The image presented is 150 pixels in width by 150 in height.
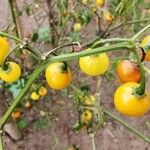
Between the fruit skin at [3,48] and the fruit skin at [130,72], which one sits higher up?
the fruit skin at [3,48]

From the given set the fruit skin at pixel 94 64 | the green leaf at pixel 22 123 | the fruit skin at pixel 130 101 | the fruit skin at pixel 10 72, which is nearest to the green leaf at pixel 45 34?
the green leaf at pixel 22 123

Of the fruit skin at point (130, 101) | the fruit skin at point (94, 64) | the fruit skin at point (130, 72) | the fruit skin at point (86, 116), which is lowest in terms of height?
the fruit skin at point (86, 116)

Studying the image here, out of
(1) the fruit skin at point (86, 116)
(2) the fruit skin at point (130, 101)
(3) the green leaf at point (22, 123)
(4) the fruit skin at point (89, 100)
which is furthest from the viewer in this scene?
(3) the green leaf at point (22, 123)

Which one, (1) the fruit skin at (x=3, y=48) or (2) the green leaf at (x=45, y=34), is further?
(2) the green leaf at (x=45, y=34)

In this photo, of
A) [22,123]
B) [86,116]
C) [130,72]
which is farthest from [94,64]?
[22,123]

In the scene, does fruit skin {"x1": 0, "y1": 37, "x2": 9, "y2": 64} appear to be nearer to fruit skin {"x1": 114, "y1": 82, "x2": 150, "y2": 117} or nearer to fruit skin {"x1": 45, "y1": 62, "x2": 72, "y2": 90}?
fruit skin {"x1": 45, "y1": 62, "x2": 72, "y2": 90}

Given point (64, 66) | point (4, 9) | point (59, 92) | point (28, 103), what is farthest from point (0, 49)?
point (4, 9)

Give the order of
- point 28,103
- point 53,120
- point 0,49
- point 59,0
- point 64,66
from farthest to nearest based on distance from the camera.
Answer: point 53,120, point 28,103, point 59,0, point 64,66, point 0,49

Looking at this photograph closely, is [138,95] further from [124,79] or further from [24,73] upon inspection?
[24,73]

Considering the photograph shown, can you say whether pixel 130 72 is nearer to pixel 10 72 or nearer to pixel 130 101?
pixel 130 101

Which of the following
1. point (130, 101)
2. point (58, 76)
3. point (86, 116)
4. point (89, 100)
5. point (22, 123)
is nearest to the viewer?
point (130, 101)

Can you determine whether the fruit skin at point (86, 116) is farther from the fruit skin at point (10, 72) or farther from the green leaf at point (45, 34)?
the fruit skin at point (10, 72)
